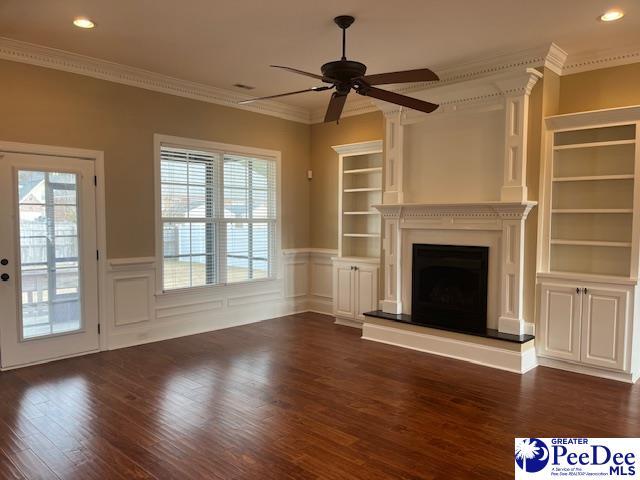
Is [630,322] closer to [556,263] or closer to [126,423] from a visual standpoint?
[556,263]

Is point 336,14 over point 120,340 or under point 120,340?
over

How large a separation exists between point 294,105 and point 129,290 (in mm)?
3380

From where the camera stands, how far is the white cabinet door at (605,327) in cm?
414

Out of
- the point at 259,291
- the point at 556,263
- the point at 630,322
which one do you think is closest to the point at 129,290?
the point at 259,291

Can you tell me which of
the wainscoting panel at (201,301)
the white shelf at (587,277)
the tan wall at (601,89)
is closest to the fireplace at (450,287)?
the white shelf at (587,277)

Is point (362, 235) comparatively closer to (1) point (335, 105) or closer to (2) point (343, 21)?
(1) point (335, 105)

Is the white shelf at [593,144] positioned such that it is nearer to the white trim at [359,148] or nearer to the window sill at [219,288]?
the white trim at [359,148]

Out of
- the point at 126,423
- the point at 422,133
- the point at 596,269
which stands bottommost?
the point at 126,423

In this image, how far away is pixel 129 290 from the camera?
17.3 ft

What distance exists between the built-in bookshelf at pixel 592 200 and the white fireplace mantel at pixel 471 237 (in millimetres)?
351

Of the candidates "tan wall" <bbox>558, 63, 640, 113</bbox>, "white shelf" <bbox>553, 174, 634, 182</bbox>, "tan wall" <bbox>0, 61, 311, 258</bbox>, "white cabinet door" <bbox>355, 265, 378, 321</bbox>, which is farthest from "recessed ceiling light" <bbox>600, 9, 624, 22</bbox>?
"tan wall" <bbox>0, 61, 311, 258</bbox>

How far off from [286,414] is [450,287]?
248cm

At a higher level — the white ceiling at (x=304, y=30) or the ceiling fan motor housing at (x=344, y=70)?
the white ceiling at (x=304, y=30)

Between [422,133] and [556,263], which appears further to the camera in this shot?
[422,133]
